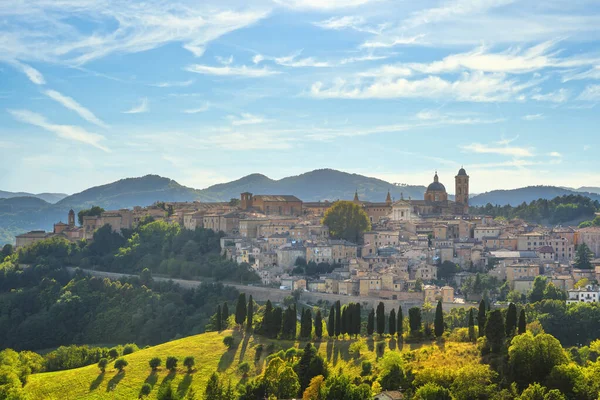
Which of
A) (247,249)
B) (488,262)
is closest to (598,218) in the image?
(488,262)

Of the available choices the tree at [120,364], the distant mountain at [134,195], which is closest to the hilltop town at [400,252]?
the tree at [120,364]

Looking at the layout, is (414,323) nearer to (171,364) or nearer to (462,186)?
(171,364)

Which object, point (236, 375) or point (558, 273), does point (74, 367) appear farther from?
point (558, 273)

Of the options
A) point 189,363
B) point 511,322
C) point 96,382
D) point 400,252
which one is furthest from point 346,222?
point 96,382

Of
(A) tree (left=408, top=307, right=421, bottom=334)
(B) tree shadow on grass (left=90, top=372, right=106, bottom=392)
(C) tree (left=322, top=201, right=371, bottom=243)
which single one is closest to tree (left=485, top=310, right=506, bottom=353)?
(A) tree (left=408, top=307, right=421, bottom=334)

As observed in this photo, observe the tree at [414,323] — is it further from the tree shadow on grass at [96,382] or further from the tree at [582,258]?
the tree at [582,258]
